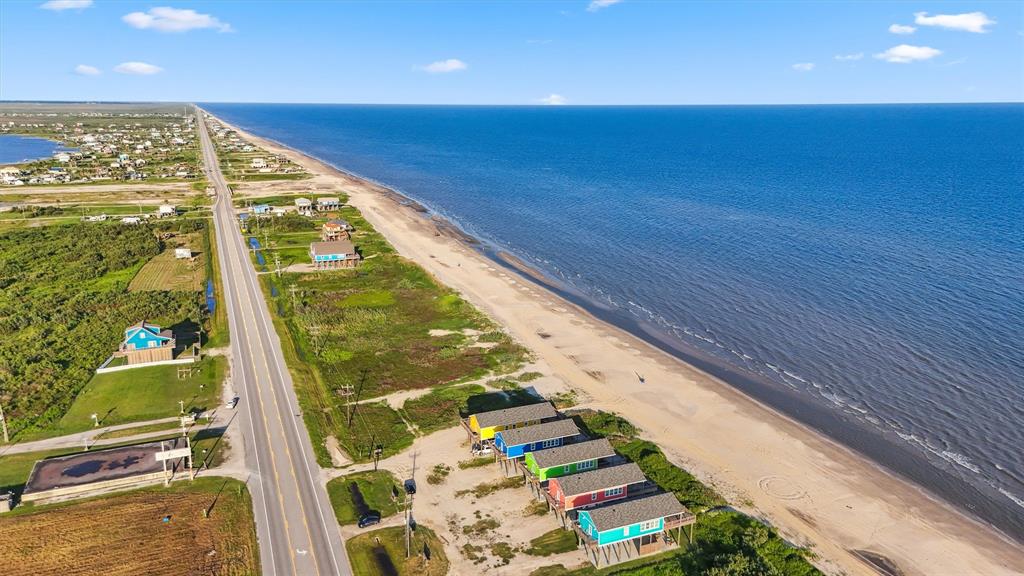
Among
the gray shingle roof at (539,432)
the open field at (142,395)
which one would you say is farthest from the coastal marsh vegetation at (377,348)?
the gray shingle roof at (539,432)

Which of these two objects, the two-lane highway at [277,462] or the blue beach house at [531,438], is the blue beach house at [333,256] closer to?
the two-lane highway at [277,462]

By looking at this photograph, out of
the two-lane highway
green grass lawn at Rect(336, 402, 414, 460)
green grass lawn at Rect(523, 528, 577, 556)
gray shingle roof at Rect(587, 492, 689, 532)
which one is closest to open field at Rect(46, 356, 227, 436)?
the two-lane highway

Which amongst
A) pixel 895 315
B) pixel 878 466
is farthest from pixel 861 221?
pixel 878 466

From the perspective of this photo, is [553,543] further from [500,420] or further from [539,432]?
[500,420]

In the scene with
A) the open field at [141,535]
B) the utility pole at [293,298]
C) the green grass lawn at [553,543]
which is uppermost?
the utility pole at [293,298]

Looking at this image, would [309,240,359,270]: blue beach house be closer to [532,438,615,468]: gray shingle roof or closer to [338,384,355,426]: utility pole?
[338,384,355,426]: utility pole

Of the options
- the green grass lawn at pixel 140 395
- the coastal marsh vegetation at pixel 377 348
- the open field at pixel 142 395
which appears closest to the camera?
the green grass lawn at pixel 140 395
